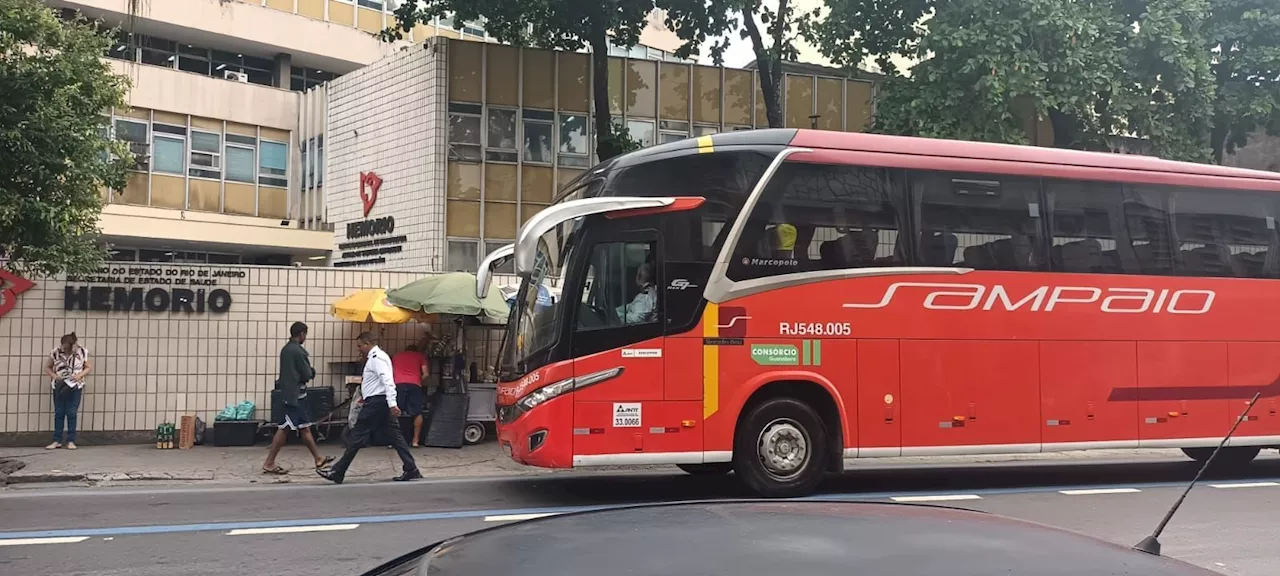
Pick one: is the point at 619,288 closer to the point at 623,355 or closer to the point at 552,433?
the point at 623,355

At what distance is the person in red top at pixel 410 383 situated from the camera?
45.4 feet

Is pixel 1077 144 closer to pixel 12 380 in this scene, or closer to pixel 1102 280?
pixel 1102 280

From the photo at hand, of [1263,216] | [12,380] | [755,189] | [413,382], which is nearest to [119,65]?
[12,380]

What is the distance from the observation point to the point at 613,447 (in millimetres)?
9008

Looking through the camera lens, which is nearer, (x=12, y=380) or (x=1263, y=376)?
(x=1263, y=376)

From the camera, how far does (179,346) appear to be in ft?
46.0

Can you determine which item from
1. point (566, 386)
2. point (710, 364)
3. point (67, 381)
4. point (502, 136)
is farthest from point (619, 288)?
point (502, 136)

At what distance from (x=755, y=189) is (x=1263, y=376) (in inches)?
269

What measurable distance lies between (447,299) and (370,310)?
1.12 m

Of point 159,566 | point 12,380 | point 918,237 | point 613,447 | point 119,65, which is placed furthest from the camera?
point 119,65

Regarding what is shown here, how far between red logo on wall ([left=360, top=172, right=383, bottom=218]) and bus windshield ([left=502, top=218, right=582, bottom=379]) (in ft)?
43.3

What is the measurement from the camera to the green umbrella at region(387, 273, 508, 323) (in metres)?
13.7

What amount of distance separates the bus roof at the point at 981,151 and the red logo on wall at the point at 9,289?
1088cm

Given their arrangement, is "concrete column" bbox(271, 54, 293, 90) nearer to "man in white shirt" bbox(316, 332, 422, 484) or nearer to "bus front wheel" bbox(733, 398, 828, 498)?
"man in white shirt" bbox(316, 332, 422, 484)
